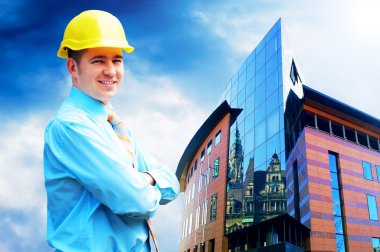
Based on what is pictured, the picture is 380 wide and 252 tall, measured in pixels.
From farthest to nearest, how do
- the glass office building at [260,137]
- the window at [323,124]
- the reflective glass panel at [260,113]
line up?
the window at [323,124]
the reflective glass panel at [260,113]
the glass office building at [260,137]

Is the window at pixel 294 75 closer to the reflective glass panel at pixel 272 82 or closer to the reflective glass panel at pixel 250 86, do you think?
the reflective glass panel at pixel 272 82

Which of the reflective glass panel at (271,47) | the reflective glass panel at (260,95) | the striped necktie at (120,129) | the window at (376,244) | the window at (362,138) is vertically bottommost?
the striped necktie at (120,129)

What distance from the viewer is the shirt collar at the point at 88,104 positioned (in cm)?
137

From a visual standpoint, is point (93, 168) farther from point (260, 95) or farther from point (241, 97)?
point (241, 97)

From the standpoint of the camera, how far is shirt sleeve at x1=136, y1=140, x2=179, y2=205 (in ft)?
4.63

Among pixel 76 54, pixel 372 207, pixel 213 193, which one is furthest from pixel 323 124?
pixel 76 54

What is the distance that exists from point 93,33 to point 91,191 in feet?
1.95

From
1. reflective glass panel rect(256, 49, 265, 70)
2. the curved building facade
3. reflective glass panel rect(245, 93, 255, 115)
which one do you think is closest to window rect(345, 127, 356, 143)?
the curved building facade

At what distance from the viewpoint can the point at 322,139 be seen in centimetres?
2128

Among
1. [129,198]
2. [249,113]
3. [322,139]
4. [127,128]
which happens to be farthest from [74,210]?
[249,113]

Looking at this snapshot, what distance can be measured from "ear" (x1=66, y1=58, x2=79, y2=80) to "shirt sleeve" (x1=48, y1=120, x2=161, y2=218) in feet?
0.85

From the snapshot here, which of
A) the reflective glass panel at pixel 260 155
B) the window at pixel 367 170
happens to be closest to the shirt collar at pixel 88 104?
the reflective glass panel at pixel 260 155

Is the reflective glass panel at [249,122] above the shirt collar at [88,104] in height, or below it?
above

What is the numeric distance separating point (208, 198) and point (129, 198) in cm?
2815
